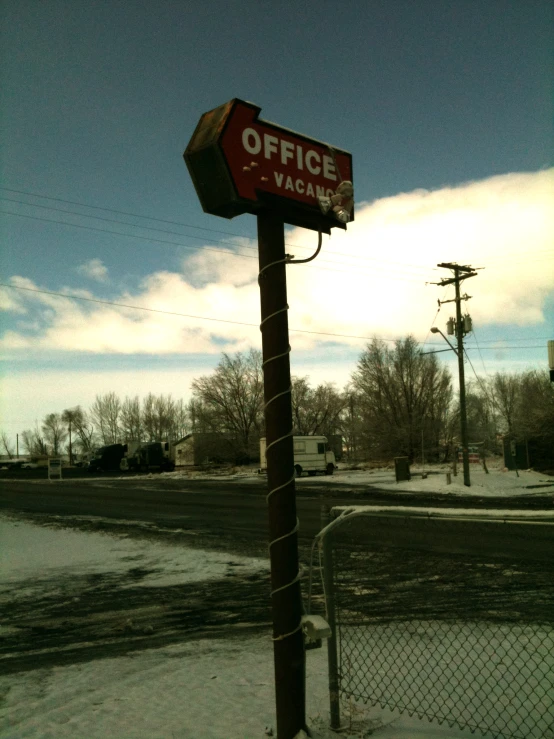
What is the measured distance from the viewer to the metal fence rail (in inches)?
151

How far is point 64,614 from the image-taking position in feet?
24.2

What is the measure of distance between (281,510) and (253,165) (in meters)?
1.99

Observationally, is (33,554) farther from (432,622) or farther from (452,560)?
(432,622)

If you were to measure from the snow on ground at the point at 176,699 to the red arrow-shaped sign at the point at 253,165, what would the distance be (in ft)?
10.2

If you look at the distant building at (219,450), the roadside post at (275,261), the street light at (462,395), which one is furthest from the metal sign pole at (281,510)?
the distant building at (219,450)

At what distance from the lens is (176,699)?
427 cm

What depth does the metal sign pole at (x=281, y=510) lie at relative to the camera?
3389 millimetres

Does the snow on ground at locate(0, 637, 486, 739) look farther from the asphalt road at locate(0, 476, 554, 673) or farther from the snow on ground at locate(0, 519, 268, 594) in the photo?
the snow on ground at locate(0, 519, 268, 594)

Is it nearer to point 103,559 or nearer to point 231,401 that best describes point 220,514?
point 103,559

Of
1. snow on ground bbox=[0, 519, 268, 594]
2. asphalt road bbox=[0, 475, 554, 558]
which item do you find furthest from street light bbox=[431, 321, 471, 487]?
snow on ground bbox=[0, 519, 268, 594]

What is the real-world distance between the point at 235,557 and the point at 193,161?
8782 mm

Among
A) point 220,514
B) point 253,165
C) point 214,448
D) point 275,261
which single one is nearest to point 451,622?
point 275,261

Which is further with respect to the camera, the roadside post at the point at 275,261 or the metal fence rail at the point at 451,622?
the metal fence rail at the point at 451,622

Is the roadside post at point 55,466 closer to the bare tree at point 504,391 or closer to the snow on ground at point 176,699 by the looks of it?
the snow on ground at point 176,699
